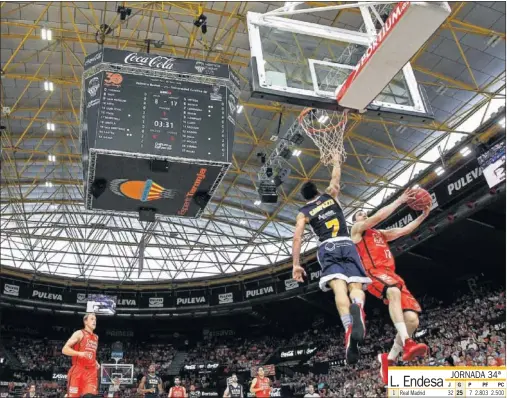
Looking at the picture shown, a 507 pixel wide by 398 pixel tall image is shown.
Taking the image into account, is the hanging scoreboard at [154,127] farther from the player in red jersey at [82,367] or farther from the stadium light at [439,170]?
the stadium light at [439,170]

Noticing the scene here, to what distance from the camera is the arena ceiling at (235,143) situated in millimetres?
16953

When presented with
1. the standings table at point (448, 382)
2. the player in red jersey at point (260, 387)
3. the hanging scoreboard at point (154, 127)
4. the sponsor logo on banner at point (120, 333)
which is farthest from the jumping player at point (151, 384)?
the sponsor logo on banner at point (120, 333)

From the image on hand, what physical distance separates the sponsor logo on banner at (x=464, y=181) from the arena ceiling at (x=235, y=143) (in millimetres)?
2286

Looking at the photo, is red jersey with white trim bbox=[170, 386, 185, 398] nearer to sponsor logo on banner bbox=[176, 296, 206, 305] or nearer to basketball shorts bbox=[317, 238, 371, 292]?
basketball shorts bbox=[317, 238, 371, 292]

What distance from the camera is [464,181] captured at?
1872cm

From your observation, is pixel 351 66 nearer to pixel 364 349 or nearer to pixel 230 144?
pixel 230 144

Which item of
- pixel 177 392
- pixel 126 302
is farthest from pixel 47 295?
pixel 177 392

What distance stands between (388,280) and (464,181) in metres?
14.2

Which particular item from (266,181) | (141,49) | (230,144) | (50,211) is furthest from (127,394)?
(230,144)

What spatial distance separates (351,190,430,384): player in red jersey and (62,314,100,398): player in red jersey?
3.70m

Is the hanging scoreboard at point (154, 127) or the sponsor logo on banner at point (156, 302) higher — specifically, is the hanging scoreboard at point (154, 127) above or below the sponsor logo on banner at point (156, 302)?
below

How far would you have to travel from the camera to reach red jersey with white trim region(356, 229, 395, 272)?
6129 mm
